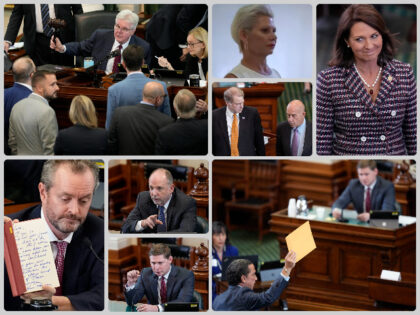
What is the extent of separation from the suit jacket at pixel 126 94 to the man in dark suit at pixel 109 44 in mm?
146

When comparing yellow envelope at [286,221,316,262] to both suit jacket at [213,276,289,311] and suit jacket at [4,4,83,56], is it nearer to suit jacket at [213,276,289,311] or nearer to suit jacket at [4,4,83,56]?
suit jacket at [213,276,289,311]

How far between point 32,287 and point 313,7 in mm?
2187

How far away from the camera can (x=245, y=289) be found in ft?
22.2

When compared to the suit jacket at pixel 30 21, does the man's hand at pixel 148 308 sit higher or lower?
lower

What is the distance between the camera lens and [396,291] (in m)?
7.50

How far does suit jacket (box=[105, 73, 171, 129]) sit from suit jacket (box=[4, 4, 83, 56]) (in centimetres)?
41

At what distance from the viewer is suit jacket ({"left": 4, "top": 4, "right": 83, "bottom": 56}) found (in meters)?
6.41

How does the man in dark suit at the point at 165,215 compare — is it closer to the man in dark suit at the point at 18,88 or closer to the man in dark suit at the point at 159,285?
the man in dark suit at the point at 159,285

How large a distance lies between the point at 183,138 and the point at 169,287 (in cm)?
85

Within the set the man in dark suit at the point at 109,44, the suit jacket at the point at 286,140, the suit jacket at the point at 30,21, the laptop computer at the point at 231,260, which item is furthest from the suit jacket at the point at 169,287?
the suit jacket at the point at 30,21

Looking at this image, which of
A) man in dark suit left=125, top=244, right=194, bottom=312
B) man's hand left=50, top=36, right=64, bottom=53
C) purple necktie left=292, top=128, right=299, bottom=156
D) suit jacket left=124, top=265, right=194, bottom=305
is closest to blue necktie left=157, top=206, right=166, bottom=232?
man in dark suit left=125, top=244, right=194, bottom=312

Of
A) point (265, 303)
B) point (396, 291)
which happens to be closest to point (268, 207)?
point (396, 291)

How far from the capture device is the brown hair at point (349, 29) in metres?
6.21

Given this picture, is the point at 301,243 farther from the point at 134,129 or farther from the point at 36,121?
the point at 36,121
